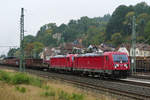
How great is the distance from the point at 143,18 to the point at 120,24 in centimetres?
1261

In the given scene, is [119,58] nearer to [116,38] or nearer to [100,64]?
[100,64]

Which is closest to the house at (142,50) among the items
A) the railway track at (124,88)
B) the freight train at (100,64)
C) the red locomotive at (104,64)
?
the freight train at (100,64)

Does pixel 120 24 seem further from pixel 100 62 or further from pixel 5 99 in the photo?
pixel 5 99

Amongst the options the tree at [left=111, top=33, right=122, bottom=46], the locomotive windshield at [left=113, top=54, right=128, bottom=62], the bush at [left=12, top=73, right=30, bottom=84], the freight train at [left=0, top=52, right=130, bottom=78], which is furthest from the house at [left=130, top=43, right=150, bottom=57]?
the bush at [left=12, top=73, right=30, bottom=84]

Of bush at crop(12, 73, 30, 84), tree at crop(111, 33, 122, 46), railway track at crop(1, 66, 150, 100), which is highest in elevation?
tree at crop(111, 33, 122, 46)

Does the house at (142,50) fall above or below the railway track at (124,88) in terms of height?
above

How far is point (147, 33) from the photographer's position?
10081 cm

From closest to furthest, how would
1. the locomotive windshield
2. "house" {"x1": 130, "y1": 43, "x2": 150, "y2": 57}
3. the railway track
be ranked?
1. the railway track
2. the locomotive windshield
3. "house" {"x1": 130, "y1": 43, "x2": 150, "y2": 57}

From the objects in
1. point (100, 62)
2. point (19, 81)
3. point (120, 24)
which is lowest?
point (19, 81)

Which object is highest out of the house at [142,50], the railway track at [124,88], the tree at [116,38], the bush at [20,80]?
the tree at [116,38]

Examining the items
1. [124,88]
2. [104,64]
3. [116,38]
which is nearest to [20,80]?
[124,88]

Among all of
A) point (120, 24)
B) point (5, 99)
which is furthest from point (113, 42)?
point (5, 99)

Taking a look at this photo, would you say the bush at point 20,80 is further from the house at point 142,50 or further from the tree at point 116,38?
the tree at point 116,38

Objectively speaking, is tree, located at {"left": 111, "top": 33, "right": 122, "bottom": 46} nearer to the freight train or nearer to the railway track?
the freight train
